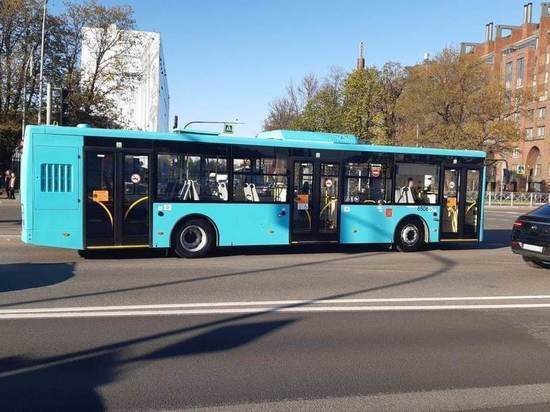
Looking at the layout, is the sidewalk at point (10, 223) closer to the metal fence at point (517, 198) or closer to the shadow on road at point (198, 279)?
the shadow on road at point (198, 279)

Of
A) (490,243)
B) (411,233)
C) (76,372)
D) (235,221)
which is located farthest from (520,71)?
(76,372)

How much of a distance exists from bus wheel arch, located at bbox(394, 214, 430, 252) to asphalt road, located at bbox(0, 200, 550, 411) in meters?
3.37

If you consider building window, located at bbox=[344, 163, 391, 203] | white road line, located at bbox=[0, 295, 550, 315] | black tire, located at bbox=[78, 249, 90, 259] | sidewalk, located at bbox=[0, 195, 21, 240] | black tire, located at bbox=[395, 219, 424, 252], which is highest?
building window, located at bbox=[344, 163, 391, 203]

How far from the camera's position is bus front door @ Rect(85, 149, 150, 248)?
1188 centimetres

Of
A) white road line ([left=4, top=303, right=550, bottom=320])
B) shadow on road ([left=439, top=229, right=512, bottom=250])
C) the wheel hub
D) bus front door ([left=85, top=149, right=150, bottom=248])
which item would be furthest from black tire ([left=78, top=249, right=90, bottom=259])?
shadow on road ([left=439, top=229, right=512, bottom=250])

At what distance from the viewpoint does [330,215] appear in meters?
14.0

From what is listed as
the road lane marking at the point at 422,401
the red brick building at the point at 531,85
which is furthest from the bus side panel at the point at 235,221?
the red brick building at the point at 531,85

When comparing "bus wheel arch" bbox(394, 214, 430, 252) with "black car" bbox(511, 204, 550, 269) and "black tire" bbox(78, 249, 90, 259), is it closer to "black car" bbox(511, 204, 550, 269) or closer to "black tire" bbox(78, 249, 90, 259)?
"black car" bbox(511, 204, 550, 269)

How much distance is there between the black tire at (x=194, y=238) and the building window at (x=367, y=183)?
3.59m

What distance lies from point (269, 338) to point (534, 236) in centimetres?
766

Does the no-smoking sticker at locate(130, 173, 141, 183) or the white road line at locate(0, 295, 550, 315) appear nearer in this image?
the white road line at locate(0, 295, 550, 315)

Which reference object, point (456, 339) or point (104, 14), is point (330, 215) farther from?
point (104, 14)

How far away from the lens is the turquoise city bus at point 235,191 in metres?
11.7

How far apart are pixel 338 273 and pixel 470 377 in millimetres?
5854
